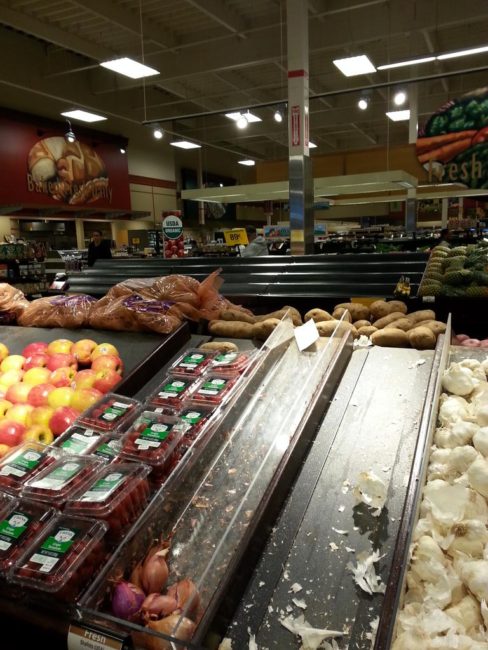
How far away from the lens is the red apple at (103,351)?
2512 millimetres

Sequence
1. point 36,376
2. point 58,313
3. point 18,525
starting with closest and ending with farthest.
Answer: point 18,525, point 36,376, point 58,313

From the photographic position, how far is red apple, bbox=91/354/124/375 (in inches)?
92.4

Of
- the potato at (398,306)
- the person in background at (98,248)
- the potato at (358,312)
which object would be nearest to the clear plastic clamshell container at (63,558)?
the potato at (358,312)

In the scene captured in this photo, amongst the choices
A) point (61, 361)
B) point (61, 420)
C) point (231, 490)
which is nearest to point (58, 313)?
point (61, 361)

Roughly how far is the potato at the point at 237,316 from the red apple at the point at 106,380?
848mm

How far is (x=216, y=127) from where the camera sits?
17.4 m

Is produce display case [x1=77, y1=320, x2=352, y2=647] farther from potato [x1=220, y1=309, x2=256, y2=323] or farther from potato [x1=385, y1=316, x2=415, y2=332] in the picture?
potato [x1=220, y1=309, x2=256, y2=323]

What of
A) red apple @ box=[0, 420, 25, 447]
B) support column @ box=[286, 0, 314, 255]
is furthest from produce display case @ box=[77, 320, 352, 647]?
support column @ box=[286, 0, 314, 255]

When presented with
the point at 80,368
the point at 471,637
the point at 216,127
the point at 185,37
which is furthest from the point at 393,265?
the point at 216,127

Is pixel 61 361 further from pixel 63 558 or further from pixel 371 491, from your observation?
pixel 371 491

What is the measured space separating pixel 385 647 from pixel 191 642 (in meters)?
0.43

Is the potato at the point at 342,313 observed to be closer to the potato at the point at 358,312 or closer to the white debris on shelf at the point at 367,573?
the potato at the point at 358,312

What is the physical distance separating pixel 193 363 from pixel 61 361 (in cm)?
68

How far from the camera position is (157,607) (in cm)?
121
